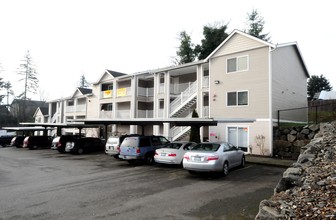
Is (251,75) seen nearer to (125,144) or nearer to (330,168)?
(125,144)

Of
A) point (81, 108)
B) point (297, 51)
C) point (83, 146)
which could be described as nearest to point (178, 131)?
point (83, 146)

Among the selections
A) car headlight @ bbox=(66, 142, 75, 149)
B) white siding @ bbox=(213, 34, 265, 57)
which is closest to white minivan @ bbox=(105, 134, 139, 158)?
car headlight @ bbox=(66, 142, 75, 149)

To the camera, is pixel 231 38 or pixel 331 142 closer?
pixel 331 142

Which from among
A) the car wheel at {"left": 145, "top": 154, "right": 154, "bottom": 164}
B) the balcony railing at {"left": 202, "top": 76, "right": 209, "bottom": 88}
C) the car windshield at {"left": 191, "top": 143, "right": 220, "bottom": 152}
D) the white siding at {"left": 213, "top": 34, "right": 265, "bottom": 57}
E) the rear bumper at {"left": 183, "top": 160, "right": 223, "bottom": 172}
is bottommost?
the car wheel at {"left": 145, "top": 154, "right": 154, "bottom": 164}

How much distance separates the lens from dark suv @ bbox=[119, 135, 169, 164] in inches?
547

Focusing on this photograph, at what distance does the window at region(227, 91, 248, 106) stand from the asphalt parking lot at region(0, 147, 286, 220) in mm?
7532

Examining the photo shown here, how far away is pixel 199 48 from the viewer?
118ft

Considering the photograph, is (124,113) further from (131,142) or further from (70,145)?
(131,142)

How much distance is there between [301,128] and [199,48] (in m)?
23.0

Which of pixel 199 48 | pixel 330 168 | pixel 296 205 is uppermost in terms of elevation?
pixel 199 48

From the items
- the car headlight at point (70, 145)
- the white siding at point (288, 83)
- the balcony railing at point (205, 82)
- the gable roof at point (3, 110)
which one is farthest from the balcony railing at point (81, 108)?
the gable roof at point (3, 110)

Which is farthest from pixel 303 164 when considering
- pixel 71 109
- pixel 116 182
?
pixel 71 109

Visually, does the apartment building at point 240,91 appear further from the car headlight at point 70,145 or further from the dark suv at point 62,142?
the dark suv at point 62,142

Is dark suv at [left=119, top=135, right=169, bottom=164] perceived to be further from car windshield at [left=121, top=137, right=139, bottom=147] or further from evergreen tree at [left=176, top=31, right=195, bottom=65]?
evergreen tree at [left=176, top=31, right=195, bottom=65]
